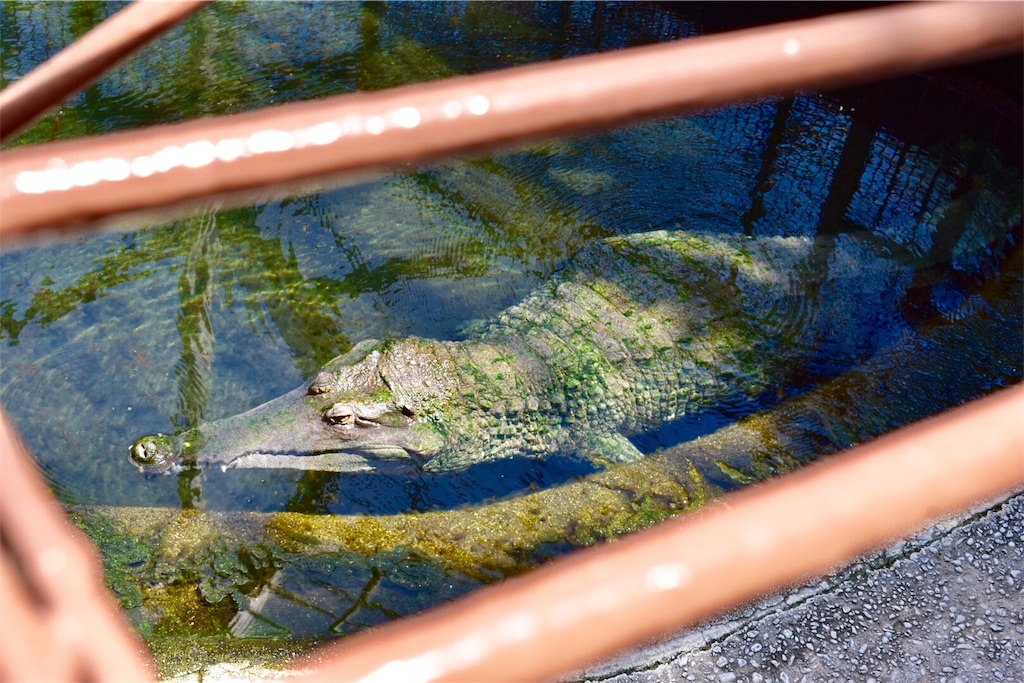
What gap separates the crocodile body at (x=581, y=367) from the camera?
3.90 meters

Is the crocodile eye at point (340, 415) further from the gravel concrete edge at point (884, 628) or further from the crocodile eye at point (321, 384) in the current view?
the gravel concrete edge at point (884, 628)

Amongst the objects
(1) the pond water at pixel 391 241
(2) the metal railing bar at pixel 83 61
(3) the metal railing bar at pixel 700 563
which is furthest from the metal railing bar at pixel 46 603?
(1) the pond water at pixel 391 241

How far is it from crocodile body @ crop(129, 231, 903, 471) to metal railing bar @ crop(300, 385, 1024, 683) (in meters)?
3.46

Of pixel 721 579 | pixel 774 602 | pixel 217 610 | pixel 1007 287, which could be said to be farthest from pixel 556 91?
pixel 1007 287

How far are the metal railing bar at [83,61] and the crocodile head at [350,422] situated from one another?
2848 mm

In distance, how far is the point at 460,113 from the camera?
64 cm

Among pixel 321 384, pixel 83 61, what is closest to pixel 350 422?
pixel 321 384

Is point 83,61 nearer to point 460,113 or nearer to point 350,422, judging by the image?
point 460,113

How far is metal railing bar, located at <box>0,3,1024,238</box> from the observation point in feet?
1.91

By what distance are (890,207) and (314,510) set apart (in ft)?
14.4

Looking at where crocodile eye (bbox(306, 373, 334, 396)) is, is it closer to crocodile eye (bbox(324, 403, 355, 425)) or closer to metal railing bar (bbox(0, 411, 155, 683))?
crocodile eye (bbox(324, 403, 355, 425))

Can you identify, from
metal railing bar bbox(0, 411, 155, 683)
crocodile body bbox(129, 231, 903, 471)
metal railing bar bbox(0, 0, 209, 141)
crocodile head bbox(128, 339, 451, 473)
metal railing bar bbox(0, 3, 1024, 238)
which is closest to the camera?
metal railing bar bbox(0, 411, 155, 683)

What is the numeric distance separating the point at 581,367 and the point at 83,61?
11.0 feet

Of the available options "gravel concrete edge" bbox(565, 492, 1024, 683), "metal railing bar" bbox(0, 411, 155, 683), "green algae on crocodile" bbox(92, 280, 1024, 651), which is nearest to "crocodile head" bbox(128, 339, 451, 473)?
"green algae on crocodile" bbox(92, 280, 1024, 651)
